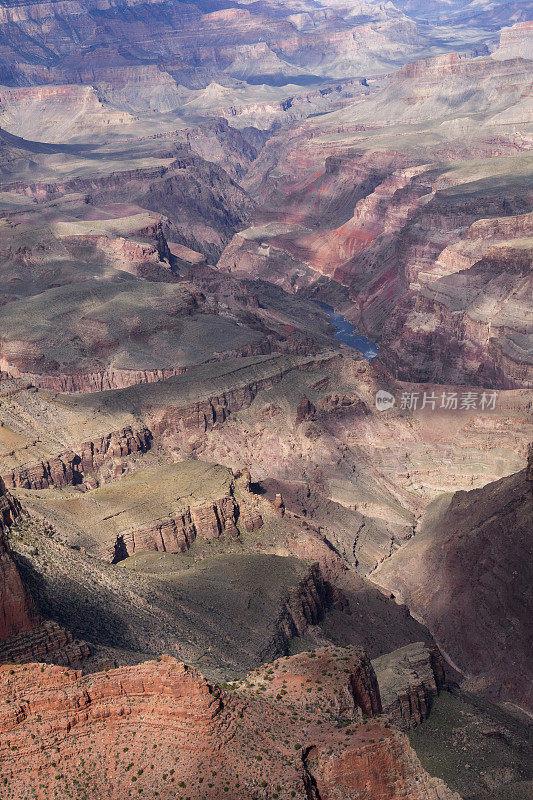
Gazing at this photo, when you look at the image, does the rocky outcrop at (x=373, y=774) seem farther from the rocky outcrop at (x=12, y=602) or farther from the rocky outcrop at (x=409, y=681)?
the rocky outcrop at (x=12, y=602)

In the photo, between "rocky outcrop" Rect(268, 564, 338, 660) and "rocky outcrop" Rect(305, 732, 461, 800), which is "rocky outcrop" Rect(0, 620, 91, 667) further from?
"rocky outcrop" Rect(305, 732, 461, 800)

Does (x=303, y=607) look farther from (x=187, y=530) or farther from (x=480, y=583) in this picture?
(x=480, y=583)

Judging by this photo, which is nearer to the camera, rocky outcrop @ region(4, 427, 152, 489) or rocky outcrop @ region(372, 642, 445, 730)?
rocky outcrop @ region(372, 642, 445, 730)

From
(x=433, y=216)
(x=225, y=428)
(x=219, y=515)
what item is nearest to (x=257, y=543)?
(x=219, y=515)

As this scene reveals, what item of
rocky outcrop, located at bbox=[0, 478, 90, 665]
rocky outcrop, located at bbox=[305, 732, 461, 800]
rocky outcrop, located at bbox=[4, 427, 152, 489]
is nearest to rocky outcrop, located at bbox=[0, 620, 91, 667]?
rocky outcrop, located at bbox=[0, 478, 90, 665]

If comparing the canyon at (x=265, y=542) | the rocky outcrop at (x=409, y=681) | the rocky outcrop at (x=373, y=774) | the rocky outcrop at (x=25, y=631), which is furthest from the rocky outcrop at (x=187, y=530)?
the rocky outcrop at (x=373, y=774)

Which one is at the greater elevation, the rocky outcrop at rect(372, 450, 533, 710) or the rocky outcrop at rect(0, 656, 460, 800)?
the rocky outcrop at rect(0, 656, 460, 800)
